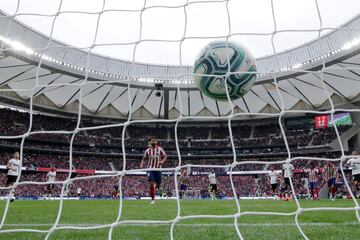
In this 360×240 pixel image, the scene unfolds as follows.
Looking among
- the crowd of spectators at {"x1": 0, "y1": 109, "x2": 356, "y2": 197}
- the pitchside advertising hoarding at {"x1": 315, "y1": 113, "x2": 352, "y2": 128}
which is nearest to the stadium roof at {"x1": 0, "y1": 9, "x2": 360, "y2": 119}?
the pitchside advertising hoarding at {"x1": 315, "y1": 113, "x2": 352, "y2": 128}

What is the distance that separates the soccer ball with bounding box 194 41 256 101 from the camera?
5176mm

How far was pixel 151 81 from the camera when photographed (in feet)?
98.6

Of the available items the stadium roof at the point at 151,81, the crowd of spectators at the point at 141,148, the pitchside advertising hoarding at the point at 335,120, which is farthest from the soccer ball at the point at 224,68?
the pitchside advertising hoarding at the point at 335,120

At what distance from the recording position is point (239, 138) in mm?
39438

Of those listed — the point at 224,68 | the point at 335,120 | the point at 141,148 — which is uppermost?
the point at 335,120

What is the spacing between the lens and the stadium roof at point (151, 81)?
24.1 metres

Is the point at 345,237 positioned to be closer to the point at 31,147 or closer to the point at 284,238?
the point at 284,238

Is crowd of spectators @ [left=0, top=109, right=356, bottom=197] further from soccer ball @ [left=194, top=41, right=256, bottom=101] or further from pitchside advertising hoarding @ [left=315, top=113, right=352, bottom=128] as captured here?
soccer ball @ [left=194, top=41, right=256, bottom=101]

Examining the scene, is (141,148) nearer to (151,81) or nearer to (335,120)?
(151,81)

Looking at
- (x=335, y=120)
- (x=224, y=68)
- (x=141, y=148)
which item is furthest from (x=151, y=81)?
(x=224, y=68)

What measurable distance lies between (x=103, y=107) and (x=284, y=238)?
108 ft

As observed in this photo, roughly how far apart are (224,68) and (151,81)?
993 inches

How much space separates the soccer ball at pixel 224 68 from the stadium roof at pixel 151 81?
1638cm

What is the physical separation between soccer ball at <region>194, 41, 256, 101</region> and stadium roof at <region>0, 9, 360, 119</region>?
16377 millimetres
